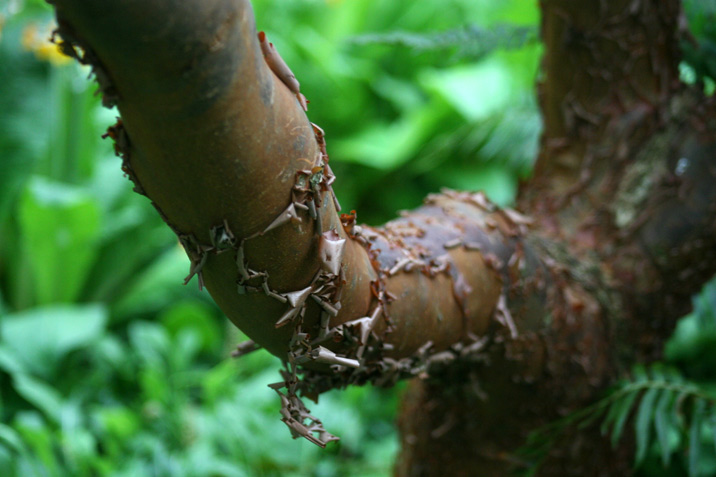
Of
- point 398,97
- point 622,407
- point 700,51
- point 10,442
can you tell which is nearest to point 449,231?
point 622,407

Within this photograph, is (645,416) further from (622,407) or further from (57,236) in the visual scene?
(57,236)

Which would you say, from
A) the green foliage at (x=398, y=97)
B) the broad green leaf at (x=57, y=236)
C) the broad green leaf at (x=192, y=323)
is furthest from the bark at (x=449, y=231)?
the broad green leaf at (x=57, y=236)

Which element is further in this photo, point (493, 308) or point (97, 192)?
point (97, 192)

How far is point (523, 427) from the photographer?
851mm

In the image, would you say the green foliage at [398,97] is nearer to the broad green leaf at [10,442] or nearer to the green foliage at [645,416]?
the green foliage at [645,416]

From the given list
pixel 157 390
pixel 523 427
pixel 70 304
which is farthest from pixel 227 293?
pixel 70 304

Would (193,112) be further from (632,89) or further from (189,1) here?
(632,89)

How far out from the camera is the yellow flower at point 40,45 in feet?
8.45

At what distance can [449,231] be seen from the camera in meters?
0.65

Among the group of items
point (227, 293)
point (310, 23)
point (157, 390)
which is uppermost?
point (310, 23)

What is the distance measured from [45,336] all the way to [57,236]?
1.53ft

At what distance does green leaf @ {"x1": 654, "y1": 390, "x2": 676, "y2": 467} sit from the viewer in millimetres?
778

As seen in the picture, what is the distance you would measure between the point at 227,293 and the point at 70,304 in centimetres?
266

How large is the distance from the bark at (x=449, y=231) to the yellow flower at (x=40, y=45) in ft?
7.87
